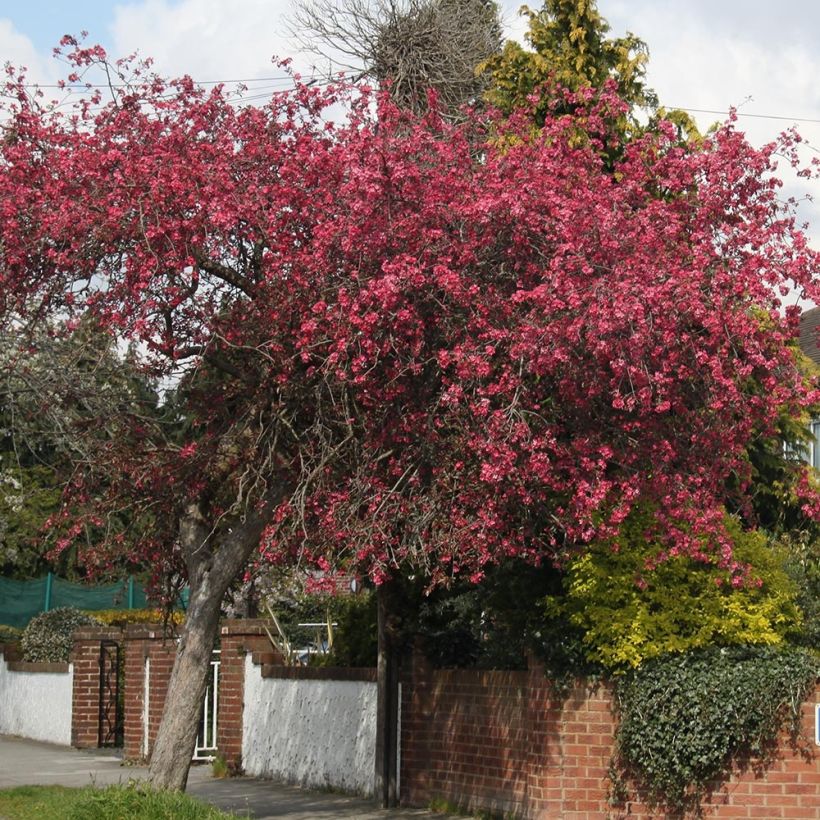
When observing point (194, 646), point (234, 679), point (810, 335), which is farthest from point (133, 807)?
point (810, 335)

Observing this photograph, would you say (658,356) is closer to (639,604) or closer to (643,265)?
(643,265)

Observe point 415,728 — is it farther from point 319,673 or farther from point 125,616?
point 125,616

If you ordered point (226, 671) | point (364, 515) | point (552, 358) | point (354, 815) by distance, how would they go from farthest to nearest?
point (226, 671), point (354, 815), point (364, 515), point (552, 358)

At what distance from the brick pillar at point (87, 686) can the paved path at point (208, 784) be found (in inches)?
11.2

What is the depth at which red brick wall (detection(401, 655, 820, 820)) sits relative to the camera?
1255 centimetres

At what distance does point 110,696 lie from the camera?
2300cm

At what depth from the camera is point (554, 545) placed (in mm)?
12133

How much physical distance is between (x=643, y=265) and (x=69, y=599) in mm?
21450

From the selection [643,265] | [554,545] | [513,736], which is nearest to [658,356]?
[643,265]

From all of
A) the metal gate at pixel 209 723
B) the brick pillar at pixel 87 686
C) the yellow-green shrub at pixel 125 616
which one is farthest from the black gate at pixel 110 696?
the yellow-green shrub at pixel 125 616

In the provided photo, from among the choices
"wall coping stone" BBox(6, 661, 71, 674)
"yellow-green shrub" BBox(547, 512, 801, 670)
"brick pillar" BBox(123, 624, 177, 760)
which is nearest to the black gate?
"wall coping stone" BBox(6, 661, 71, 674)

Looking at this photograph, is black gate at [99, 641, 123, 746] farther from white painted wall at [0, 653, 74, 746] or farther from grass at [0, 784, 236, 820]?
grass at [0, 784, 236, 820]

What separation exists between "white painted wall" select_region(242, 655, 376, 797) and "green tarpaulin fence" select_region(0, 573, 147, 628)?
11.8 meters

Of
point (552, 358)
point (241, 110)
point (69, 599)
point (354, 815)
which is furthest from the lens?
point (69, 599)
